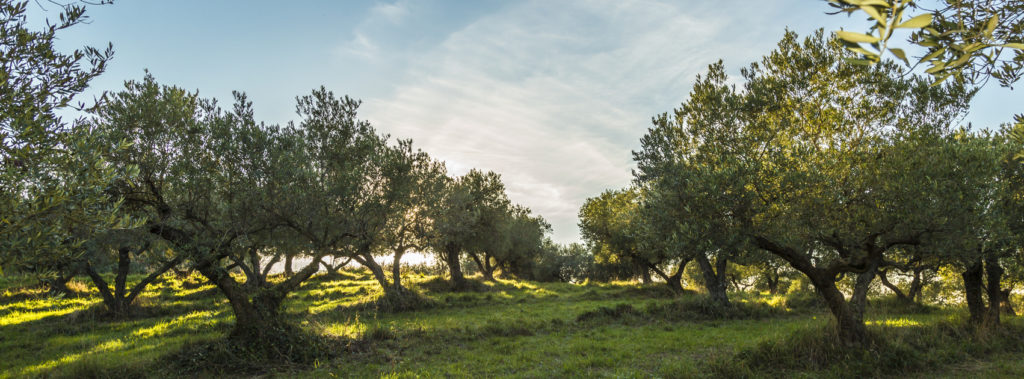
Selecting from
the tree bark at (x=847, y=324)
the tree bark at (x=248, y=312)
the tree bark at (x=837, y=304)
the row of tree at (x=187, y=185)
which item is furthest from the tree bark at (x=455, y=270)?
the tree bark at (x=847, y=324)

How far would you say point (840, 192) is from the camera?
1462cm

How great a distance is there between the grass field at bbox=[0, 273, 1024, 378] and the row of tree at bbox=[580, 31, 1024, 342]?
2.46 meters

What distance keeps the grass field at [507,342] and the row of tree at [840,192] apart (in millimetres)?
2463

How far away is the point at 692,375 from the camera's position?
12.4 metres

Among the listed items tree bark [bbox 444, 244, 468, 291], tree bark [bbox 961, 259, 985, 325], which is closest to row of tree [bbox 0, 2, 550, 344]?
tree bark [bbox 444, 244, 468, 291]

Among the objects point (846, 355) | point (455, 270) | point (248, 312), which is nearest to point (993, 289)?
point (846, 355)

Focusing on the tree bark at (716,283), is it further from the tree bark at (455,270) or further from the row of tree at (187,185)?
the tree bark at (455,270)

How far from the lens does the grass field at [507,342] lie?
43.4 feet

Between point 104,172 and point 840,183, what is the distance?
19576mm

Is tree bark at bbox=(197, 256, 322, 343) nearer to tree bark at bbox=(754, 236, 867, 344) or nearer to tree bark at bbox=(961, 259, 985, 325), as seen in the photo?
A: tree bark at bbox=(754, 236, 867, 344)

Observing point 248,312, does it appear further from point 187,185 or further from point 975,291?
point 975,291

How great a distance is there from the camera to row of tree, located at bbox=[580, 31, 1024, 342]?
A: 43.9 ft

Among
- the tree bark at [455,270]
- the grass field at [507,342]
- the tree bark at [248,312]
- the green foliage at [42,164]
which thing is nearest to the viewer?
the green foliage at [42,164]

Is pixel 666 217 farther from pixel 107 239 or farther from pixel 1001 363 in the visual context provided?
pixel 107 239
